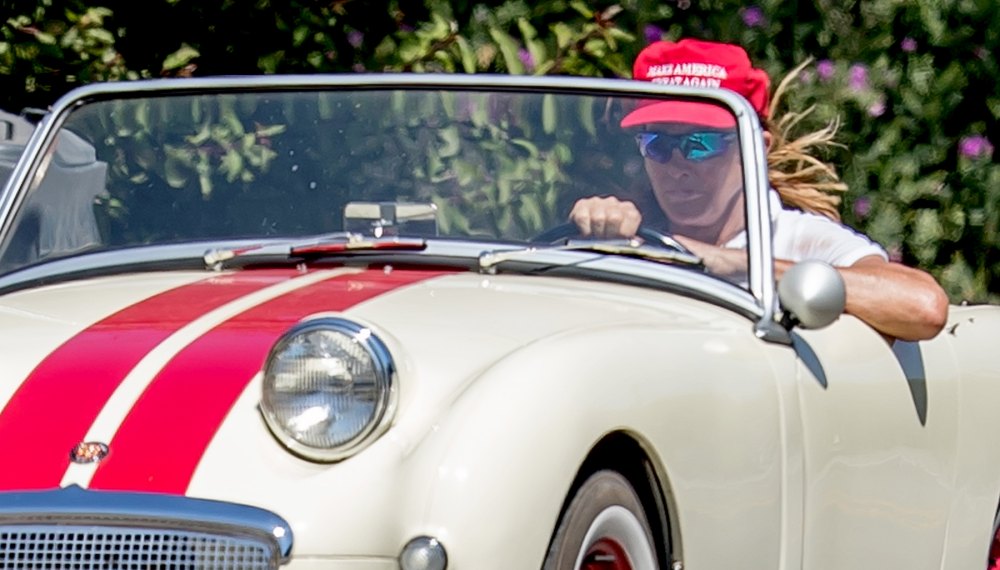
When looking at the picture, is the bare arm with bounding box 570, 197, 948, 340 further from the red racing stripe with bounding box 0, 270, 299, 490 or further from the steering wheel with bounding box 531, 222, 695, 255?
the red racing stripe with bounding box 0, 270, 299, 490

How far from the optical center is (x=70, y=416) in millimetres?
3197

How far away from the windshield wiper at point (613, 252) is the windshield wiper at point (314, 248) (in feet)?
0.47

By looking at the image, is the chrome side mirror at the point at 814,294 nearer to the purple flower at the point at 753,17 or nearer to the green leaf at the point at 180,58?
the purple flower at the point at 753,17

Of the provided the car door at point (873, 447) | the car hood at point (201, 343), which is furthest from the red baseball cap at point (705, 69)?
the car hood at point (201, 343)

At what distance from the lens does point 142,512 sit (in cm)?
299

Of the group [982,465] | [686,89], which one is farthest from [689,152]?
[982,465]

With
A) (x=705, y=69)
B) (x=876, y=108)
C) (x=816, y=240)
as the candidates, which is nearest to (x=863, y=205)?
(x=876, y=108)

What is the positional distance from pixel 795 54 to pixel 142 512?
5350 mm

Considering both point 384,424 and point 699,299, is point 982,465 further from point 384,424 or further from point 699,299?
point 384,424

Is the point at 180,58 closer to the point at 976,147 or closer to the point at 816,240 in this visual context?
the point at 976,147

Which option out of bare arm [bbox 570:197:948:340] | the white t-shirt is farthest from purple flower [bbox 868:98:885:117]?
bare arm [bbox 570:197:948:340]

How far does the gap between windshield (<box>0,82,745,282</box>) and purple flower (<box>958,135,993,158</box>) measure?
379 centimetres

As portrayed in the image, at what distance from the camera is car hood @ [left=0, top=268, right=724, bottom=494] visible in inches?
122

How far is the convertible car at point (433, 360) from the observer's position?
303 cm
